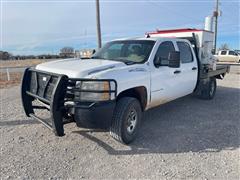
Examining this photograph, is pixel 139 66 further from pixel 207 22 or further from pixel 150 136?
pixel 207 22

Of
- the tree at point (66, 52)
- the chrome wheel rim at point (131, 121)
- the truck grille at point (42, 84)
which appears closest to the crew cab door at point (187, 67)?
the chrome wheel rim at point (131, 121)

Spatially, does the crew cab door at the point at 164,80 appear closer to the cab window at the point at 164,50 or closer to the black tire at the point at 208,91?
the cab window at the point at 164,50

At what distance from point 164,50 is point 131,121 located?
1883mm

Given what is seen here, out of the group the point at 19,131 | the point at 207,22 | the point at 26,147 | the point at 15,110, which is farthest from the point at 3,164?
the point at 207,22

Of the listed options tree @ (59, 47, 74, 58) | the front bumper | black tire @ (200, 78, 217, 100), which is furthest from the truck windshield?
tree @ (59, 47, 74, 58)

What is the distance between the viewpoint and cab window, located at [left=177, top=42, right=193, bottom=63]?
19.3ft

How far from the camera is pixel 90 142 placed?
171 inches

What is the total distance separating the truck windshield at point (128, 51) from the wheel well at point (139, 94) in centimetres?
56

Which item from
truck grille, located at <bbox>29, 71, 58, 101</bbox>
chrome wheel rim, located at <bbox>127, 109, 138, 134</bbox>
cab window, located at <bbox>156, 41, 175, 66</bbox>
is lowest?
chrome wheel rim, located at <bbox>127, 109, 138, 134</bbox>

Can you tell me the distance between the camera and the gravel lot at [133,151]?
11.0ft

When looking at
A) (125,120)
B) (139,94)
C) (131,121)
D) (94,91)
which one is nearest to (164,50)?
(139,94)

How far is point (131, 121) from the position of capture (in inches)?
171

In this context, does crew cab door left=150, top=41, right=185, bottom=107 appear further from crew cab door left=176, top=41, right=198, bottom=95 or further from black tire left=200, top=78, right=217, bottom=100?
black tire left=200, top=78, right=217, bottom=100

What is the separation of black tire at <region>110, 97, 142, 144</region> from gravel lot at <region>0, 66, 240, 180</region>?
20cm
